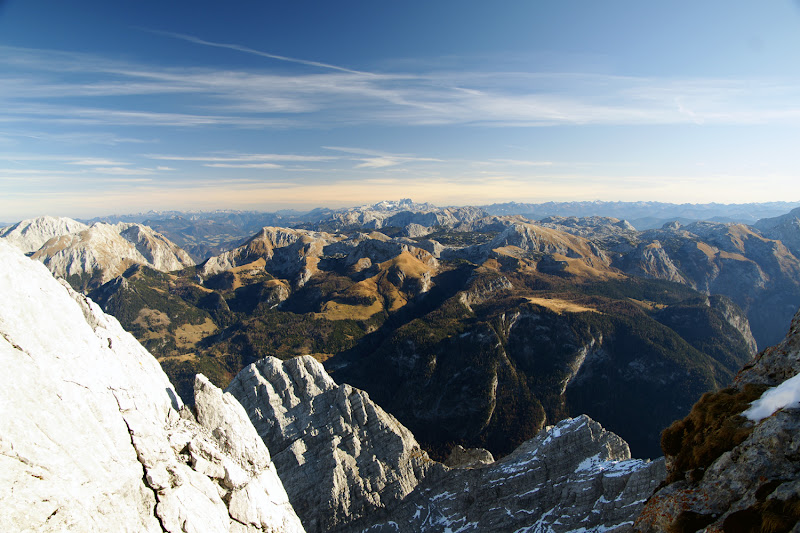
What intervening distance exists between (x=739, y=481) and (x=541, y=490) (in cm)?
5484

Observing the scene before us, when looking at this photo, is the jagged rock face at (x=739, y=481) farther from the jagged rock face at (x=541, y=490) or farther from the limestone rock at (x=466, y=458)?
the limestone rock at (x=466, y=458)

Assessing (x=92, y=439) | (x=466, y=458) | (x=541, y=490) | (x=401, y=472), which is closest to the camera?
(x=92, y=439)

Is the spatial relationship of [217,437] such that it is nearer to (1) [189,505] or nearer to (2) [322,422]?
(1) [189,505]

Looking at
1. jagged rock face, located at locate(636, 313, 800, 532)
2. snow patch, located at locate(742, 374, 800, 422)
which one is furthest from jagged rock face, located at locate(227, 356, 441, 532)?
snow patch, located at locate(742, 374, 800, 422)

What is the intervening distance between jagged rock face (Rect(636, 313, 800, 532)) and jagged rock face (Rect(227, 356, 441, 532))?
5597 centimetres

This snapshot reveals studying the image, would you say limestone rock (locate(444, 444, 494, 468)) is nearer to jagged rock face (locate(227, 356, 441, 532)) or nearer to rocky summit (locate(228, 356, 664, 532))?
rocky summit (locate(228, 356, 664, 532))

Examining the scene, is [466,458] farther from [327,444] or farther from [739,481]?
[739,481]

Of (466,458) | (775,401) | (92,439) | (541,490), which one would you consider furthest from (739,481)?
(466,458)

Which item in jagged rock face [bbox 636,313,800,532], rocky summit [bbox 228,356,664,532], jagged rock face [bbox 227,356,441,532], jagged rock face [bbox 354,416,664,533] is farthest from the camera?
jagged rock face [bbox 227,356,441,532]

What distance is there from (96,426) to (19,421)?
4.97 metres

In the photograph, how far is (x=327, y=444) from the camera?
65.1 m

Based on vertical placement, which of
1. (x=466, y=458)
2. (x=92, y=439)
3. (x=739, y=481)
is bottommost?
(x=466, y=458)

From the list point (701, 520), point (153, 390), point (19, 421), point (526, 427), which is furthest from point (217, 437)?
point (526, 427)

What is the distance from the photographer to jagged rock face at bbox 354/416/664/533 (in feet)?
171
